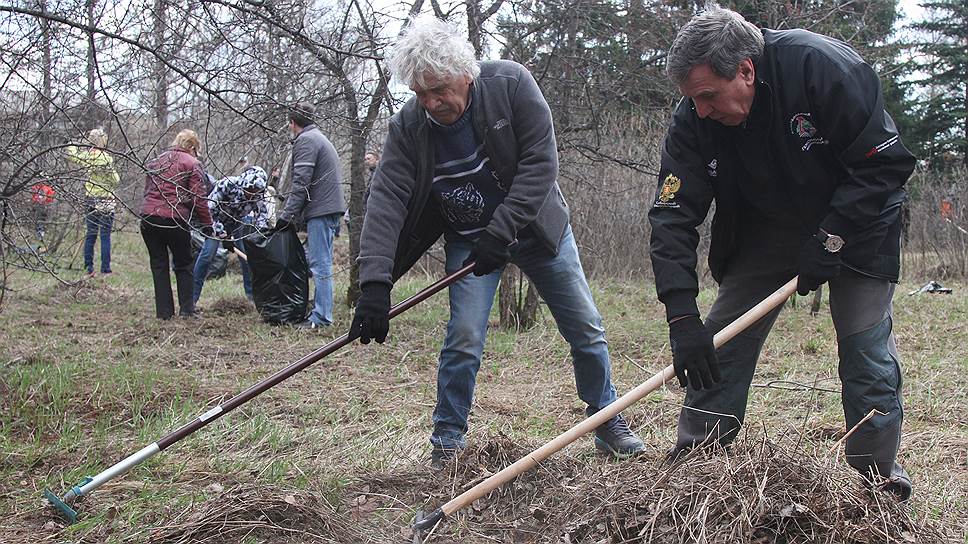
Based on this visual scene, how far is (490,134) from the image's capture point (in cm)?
351

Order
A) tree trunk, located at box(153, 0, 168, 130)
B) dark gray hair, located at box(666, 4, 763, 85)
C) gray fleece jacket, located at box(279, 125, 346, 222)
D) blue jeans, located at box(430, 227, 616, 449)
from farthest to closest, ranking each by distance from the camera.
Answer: gray fleece jacket, located at box(279, 125, 346, 222)
tree trunk, located at box(153, 0, 168, 130)
blue jeans, located at box(430, 227, 616, 449)
dark gray hair, located at box(666, 4, 763, 85)

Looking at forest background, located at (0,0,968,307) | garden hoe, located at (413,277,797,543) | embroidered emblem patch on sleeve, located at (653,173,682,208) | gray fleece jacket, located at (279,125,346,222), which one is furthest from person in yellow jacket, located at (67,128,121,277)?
embroidered emblem patch on sleeve, located at (653,173,682,208)

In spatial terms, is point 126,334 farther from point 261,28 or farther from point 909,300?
point 909,300

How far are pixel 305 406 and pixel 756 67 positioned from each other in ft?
10.5

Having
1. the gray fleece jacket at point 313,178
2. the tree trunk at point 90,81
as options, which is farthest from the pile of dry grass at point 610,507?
the gray fleece jacket at point 313,178

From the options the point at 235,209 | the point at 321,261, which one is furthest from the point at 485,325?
the point at 235,209

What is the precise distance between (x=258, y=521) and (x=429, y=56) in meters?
1.75

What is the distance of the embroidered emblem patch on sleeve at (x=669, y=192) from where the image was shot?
3.06 metres

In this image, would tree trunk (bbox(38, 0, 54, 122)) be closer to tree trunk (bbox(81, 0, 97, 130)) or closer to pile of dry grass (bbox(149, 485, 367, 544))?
tree trunk (bbox(81, 0, 97, 130))

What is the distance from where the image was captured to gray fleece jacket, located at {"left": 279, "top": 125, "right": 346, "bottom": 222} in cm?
739

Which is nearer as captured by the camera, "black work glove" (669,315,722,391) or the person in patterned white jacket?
"black work glove" (669,315,722,391)

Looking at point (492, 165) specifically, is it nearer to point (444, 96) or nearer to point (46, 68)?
point (444, 96)

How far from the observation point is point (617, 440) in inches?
150

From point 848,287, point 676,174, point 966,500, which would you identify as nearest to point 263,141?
point 676,174
